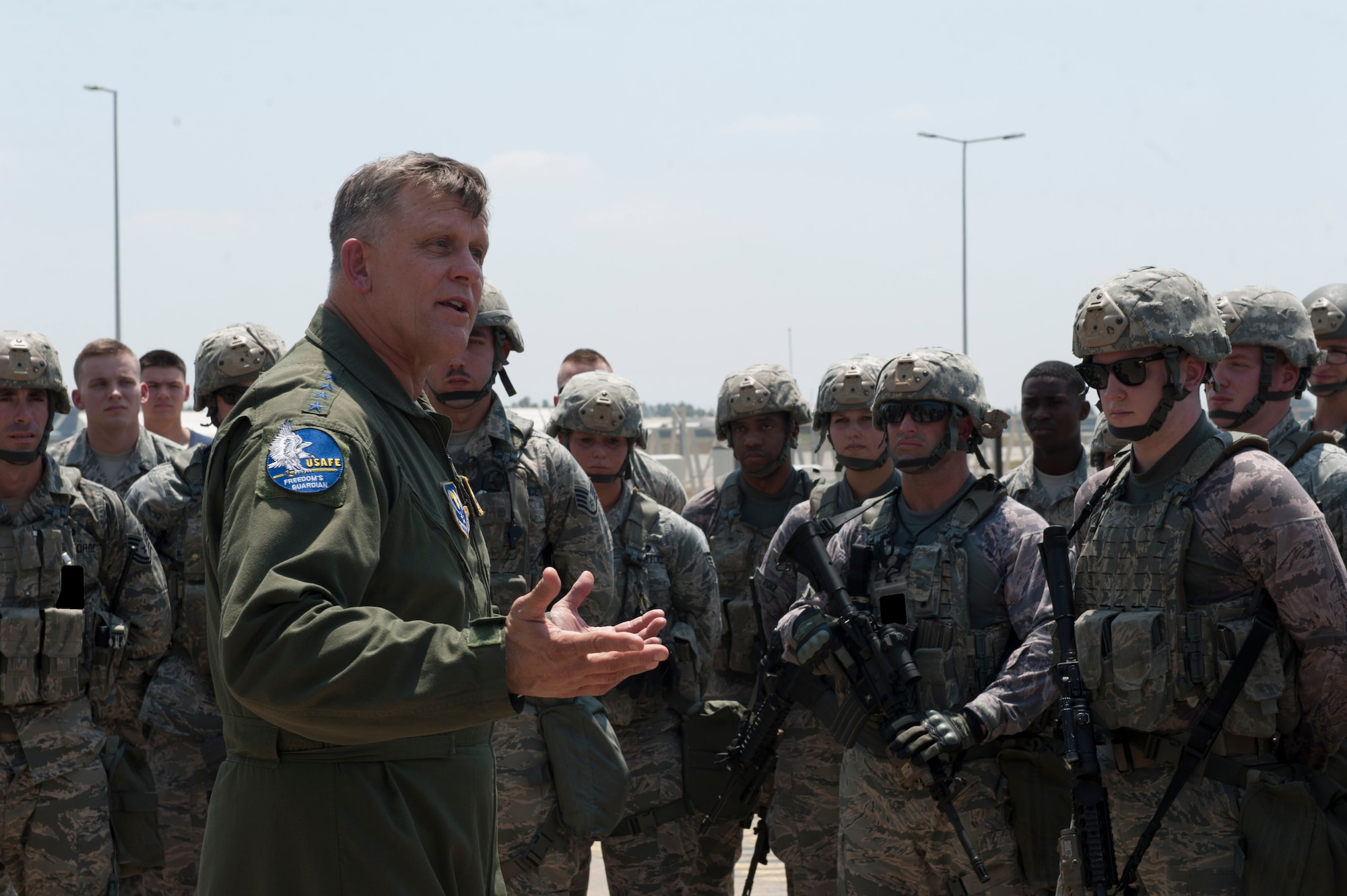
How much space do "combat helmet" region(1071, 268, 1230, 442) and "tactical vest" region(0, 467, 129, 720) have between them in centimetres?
410

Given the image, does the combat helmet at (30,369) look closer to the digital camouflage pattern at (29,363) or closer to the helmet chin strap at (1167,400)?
the digital camouflage pattern at (29,363)

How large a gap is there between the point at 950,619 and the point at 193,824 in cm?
348

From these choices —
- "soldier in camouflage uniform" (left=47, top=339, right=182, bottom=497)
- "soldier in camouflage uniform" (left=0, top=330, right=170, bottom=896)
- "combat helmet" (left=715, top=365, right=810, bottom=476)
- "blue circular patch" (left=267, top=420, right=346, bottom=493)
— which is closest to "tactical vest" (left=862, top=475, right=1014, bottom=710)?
"combat helmet" (left=715, top=365, right=810, bottom=476)

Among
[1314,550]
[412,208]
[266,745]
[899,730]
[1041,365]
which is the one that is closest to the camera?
[266,745]

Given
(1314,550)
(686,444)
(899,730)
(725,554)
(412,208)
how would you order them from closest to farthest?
(412,208), (1314,550), (899,730), (725,554), (686,444)

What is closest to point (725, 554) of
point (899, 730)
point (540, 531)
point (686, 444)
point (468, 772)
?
point (540, 531)

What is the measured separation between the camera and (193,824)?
5.91 meters

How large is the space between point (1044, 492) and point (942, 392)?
2.63 m

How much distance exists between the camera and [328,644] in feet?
6.49

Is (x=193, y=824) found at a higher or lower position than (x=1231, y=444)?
lower

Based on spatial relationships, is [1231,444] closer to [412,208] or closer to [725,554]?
[412,208]

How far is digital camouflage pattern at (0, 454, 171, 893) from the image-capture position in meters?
5.42

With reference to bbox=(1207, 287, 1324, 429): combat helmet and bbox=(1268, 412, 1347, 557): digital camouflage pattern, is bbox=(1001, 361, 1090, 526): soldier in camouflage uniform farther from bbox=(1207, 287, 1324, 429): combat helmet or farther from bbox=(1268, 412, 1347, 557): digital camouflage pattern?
bbox=(1268, 412, 1347, 557): digital camouflage pattern

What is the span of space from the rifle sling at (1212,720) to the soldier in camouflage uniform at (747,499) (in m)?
3.00
